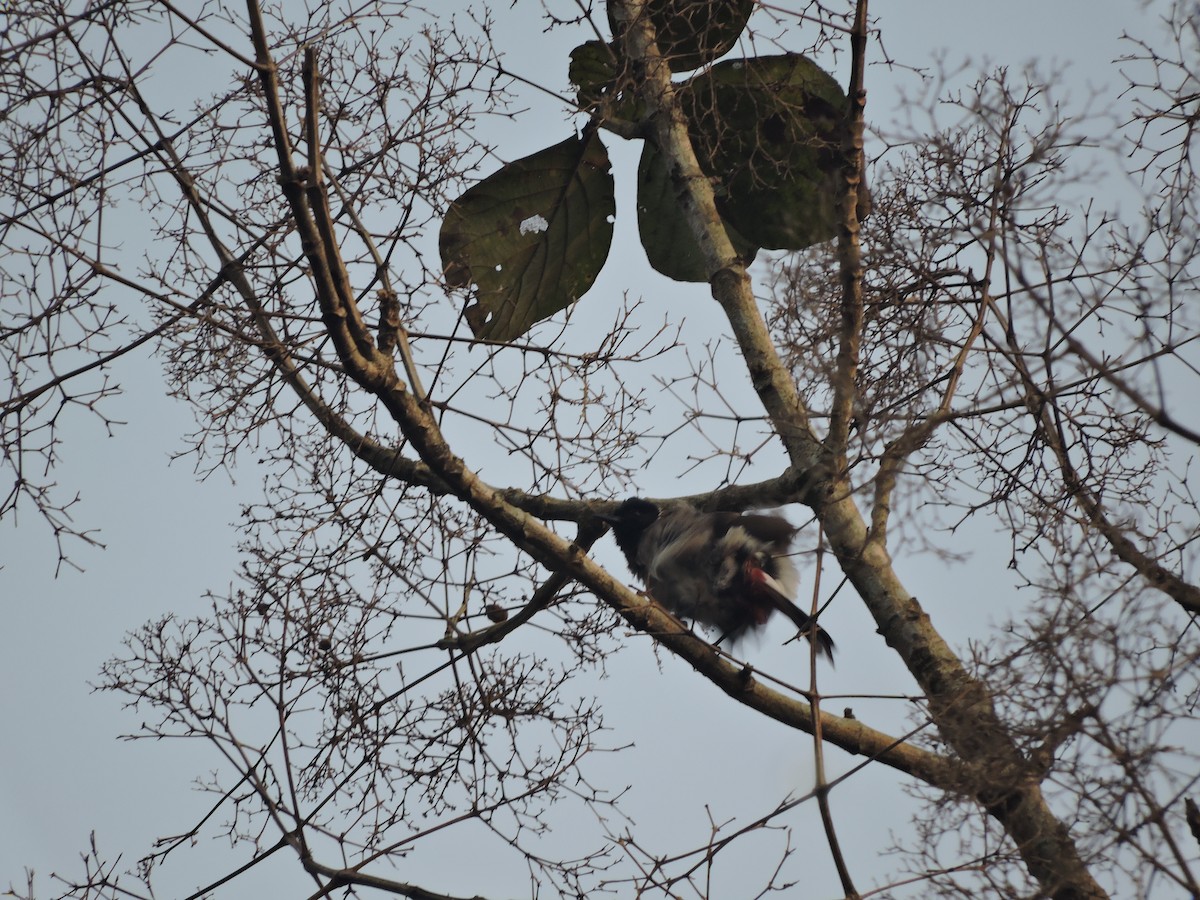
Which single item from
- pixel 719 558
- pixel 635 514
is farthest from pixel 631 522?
pixel 719 558

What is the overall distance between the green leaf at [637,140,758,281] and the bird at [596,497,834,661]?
1469mm

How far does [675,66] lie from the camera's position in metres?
5.36

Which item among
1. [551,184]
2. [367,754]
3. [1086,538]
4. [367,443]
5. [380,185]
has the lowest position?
[1086,538]

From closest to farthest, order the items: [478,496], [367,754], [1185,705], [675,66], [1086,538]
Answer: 1. [1185,705]
2. [1086,538]
3. [478,496]
4. [367,754]
5. [675,66]

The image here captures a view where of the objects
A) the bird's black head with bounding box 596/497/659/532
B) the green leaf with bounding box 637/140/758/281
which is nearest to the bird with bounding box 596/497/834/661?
the bird's black head with bounding box 596/497/659/532

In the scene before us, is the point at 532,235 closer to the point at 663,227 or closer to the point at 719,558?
the point at 663,227

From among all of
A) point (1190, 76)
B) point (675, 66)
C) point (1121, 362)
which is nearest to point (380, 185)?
point (675, 66)

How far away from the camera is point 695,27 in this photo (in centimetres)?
529

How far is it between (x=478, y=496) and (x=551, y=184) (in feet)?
6.92

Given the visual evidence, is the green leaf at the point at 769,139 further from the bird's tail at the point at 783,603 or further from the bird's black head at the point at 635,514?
the bird's tail at the point at 783,603

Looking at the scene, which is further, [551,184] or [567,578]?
[551,184]

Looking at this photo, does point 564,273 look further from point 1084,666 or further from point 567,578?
point 1084,666

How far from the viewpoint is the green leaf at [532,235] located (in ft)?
16.7

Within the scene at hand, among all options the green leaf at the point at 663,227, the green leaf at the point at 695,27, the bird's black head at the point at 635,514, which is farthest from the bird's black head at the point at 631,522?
the green leaf at the point at 695,27
